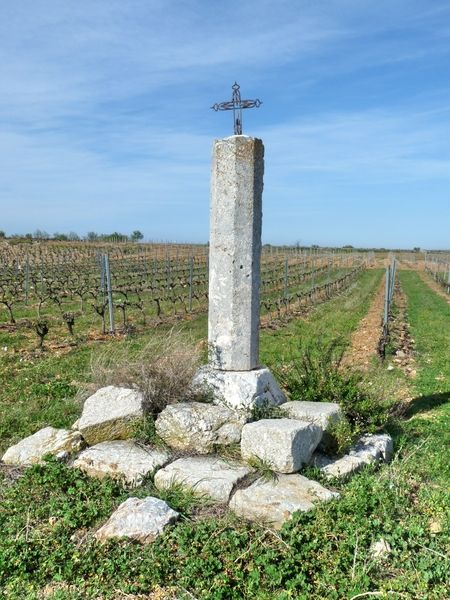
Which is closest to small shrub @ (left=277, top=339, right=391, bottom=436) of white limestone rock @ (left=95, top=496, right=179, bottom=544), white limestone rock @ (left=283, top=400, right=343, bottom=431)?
white limestone rock @ (left=283, top=400, right=343, bottom=431)

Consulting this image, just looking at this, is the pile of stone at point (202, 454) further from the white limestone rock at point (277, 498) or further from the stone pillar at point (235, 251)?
the stone pillar at point (235, 251)

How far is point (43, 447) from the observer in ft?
16.8

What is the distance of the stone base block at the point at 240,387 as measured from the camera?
5.42 m

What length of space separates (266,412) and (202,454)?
0.80 meters

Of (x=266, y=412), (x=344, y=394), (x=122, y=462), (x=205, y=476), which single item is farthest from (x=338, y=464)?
Answer: (x=122, y=462)

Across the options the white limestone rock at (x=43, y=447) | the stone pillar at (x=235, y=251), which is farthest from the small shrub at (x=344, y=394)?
the white limestone rock at (x=43, y=447)

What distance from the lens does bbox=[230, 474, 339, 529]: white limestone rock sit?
13.0 ft

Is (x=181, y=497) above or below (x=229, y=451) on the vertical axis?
below

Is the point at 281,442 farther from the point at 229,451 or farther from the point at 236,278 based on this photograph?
the point at 236,278

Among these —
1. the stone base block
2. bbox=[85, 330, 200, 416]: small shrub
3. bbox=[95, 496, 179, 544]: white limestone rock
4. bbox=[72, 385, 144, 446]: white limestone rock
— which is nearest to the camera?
bbox=[95, 496, 179, 544]: white limestone rock

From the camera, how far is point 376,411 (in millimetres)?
5578

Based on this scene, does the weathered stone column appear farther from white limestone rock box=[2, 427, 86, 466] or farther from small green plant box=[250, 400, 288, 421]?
white limestone rock box=[2, 427, 86, 466]

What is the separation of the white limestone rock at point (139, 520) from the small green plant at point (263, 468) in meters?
0.88

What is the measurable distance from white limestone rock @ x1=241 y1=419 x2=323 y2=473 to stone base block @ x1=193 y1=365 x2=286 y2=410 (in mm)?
672
